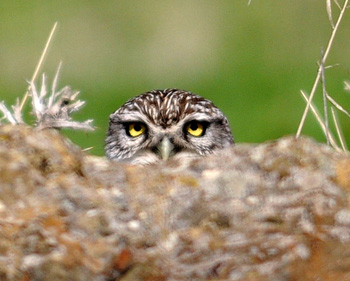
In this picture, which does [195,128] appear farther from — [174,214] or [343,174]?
[174,214]

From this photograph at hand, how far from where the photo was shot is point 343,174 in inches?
166

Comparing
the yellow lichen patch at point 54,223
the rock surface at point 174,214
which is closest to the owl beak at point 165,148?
the rock surface at point 174,214

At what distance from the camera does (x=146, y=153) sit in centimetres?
706

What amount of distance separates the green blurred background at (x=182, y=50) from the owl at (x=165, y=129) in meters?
7.56

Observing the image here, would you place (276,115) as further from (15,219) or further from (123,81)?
(15,219)

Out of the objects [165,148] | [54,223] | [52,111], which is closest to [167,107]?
[165,148]

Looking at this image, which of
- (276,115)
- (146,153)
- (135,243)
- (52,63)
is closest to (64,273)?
(135,243)

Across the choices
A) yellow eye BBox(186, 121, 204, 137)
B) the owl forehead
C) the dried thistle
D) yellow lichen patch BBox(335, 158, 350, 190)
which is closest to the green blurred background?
the owl forehead

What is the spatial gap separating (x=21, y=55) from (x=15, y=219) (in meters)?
13.2

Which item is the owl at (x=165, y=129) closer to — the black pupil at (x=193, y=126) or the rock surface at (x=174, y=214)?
the black pupil at (x=193, y=126)

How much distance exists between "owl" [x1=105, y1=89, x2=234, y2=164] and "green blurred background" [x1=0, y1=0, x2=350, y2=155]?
7.56 metres

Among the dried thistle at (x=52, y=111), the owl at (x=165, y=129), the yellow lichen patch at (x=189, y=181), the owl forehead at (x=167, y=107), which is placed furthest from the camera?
the owl forehead at (x=167, y=107)

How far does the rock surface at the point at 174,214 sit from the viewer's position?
3.86 metres

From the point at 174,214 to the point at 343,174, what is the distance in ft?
1.86
